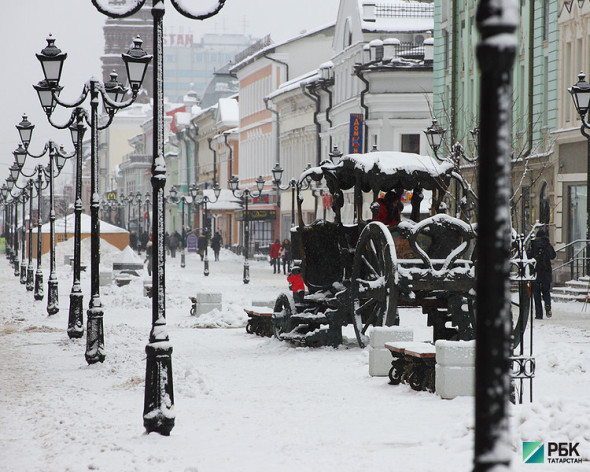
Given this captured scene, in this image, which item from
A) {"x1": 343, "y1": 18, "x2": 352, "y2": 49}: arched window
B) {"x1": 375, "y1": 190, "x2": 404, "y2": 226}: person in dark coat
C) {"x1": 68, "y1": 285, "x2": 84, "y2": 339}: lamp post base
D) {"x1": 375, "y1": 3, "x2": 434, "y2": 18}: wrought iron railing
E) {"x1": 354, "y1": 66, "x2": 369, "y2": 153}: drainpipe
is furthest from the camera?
{"x1": 343, "y1": 18, "x2": 352, "y2": 49}: arched window

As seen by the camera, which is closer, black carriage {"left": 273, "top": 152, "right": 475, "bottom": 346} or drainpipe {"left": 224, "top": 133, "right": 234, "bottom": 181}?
black carriage {"left": 273, "top": 152, "right": 475, "bottom": 346}

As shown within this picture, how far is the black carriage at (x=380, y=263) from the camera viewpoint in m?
14.5

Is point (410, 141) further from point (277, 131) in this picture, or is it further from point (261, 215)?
point (277, 131)

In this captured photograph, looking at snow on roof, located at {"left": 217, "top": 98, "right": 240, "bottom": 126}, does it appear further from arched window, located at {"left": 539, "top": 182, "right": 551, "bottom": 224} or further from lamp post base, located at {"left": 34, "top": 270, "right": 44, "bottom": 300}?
lamp post base, located at {"left": 34, "top": 270, "right": 44, "bottom": 300}

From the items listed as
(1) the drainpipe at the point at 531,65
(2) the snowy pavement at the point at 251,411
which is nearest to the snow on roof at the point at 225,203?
(1) the drainpipe at the point at 531,65

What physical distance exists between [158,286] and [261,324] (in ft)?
29.9

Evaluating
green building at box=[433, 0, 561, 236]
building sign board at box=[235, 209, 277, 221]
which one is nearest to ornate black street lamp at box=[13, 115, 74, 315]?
green building at box=[433, 0, 561, 236]

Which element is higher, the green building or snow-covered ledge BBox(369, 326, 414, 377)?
the green building

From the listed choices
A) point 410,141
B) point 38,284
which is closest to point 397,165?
point 38,284

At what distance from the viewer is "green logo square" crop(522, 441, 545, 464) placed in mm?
8047

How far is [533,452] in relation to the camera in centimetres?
816

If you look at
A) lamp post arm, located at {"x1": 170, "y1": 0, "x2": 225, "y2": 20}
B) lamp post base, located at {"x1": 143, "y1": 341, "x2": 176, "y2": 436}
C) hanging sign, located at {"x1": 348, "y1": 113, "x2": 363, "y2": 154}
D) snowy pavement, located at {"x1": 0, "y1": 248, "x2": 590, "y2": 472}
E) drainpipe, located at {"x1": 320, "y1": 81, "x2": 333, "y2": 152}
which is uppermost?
drainpipe, located at {"x1": 320, "y1": 81, "x2": 333, "y2": 152}

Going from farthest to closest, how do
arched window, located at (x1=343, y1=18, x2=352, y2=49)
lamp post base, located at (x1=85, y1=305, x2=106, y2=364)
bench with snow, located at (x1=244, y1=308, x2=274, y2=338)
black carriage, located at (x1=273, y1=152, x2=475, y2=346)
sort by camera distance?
arched window, located at (x1=343, y1=18, x2=352, y2=49) < bench with snow, located at (x1=244, y1=308, x2=274, y2=338) < lamp post base, located at (x1=85, y1=305, x2=106, y2=364) < black carriage, located at (x1=273, y1=152, x2=475, y2=346)

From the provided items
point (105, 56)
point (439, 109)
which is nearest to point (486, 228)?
point (439, 109)
